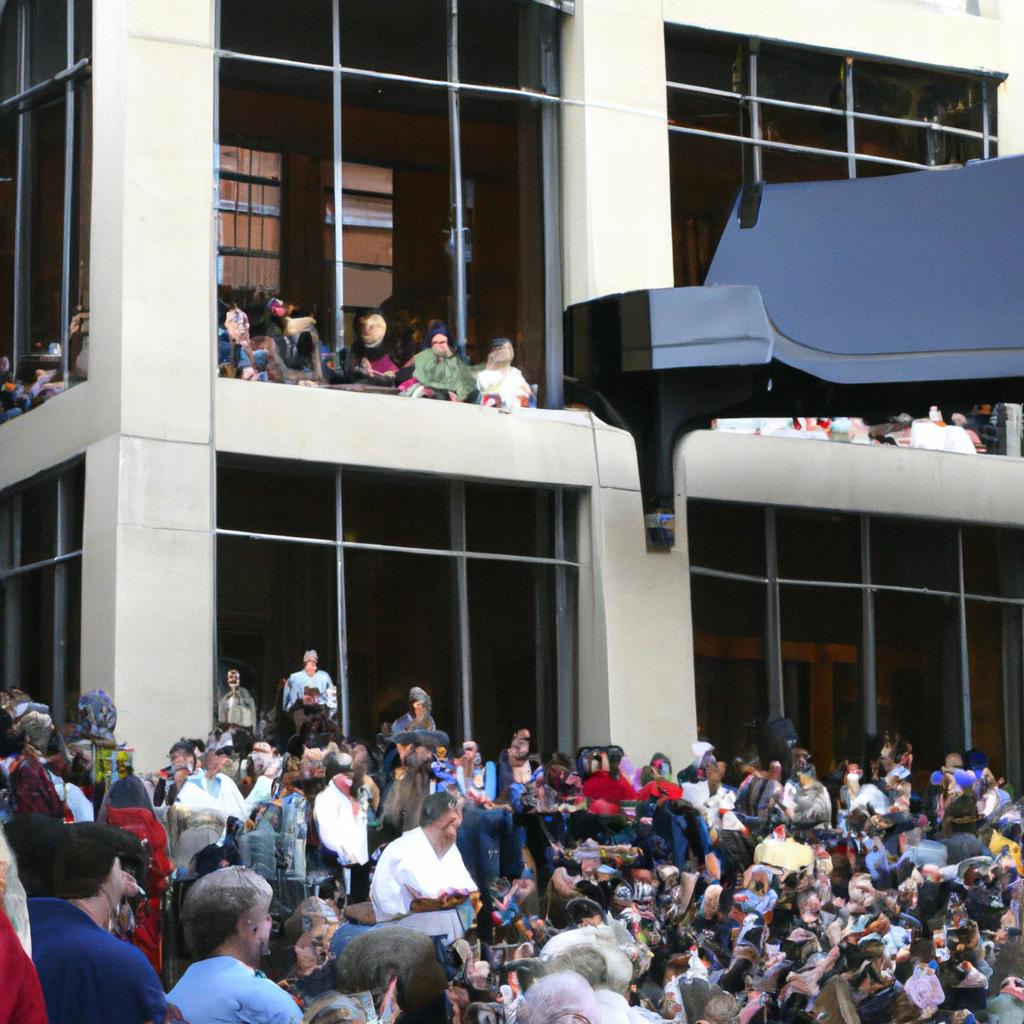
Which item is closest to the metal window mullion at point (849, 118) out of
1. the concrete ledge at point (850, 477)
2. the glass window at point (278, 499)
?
the concrete ledge at point (850, 477)

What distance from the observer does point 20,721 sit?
1639cm

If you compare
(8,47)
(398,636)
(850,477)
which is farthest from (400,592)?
(8,47)

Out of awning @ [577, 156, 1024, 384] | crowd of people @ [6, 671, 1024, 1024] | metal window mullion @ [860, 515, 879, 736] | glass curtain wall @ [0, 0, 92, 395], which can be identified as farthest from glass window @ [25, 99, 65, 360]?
metal window mullion @ [860, 515, 879, 736]

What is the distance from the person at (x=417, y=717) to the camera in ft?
63.2

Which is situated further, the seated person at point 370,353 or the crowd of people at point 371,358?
the seated person at point 370,353

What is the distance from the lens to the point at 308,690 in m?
20.1

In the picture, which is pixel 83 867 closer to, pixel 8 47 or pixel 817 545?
pixel 8 47

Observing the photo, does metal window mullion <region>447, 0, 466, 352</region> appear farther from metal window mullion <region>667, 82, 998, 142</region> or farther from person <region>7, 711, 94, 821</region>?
person <region>7, 711, 94, 821</region>

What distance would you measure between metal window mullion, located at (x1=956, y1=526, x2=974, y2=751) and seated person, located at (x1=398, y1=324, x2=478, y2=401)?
6751 millimetres

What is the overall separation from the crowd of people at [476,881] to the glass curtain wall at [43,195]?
15.3 ft

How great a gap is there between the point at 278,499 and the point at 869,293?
598cm

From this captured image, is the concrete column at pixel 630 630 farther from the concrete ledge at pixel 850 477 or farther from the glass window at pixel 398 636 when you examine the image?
the glass window at pixel 398 636

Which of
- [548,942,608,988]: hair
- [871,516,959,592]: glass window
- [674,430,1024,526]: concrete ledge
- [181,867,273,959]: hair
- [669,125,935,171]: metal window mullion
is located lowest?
[548,942,608,988]: hair

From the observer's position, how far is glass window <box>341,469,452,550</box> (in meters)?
21.6
